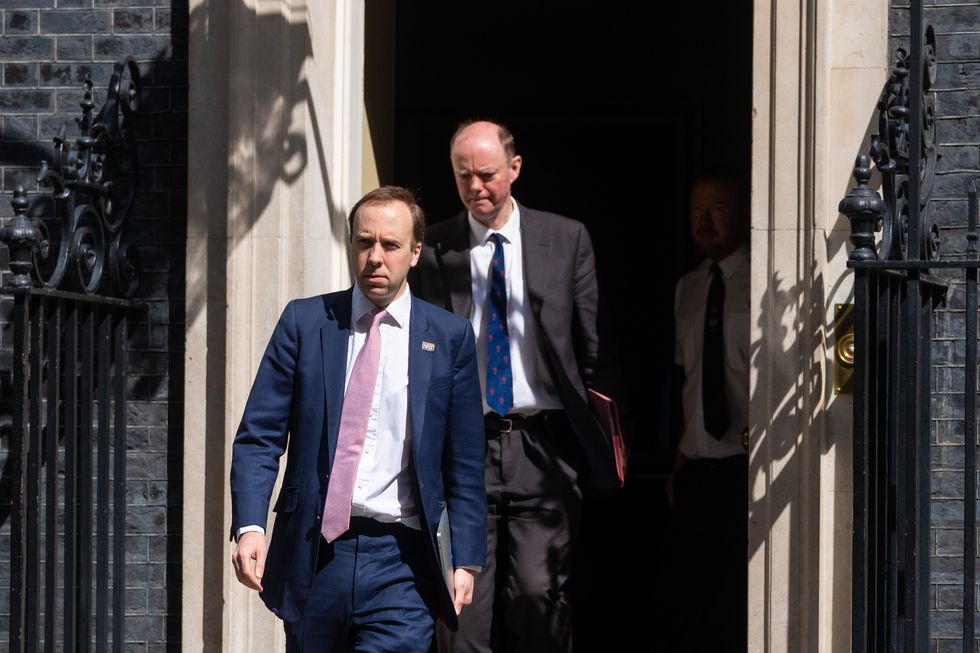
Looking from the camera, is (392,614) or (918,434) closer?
(392,614)

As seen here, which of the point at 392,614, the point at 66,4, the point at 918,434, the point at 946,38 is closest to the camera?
the point at 392,614

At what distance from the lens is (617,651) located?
23.4 ft

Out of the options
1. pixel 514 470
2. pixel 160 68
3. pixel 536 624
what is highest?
pixel 160 68

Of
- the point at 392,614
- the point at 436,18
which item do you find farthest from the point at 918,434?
the point at 436,18

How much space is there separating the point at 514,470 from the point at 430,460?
1.06 metres

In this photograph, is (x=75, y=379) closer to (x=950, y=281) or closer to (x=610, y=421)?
(x=610, y=421)

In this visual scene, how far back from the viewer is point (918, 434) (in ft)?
14.8

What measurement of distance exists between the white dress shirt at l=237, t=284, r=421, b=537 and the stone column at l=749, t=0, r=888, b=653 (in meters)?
1.48

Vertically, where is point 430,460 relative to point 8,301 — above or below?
below

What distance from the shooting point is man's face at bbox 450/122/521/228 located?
506cm

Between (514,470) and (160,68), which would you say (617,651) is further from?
(160,68)

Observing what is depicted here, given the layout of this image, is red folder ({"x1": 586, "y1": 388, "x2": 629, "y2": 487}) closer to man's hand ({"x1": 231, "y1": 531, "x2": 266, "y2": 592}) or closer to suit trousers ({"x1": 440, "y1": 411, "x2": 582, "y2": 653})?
suit trousers ({"x1": 440, "y1": 411, "x2": 582, "y2": 653})

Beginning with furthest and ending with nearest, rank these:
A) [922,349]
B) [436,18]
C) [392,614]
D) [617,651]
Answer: [436,18] → [617,651] → [922,349] → [392,614]

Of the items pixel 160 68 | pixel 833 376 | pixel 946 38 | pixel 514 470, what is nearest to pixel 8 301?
pixel 160 68
